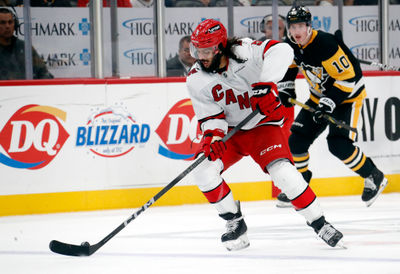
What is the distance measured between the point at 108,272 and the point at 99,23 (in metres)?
2.45

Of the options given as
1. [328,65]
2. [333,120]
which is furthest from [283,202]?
[328,65]

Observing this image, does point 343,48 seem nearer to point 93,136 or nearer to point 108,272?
point 93,136

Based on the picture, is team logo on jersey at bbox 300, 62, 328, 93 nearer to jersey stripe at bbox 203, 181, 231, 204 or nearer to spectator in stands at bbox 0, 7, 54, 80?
jersey stripe at bbox 203, 181, 231, 204

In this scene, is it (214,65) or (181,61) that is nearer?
(214,65)

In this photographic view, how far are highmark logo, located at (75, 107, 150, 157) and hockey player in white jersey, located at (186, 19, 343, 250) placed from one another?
167cm

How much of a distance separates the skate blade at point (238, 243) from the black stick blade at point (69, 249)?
0.62 metres

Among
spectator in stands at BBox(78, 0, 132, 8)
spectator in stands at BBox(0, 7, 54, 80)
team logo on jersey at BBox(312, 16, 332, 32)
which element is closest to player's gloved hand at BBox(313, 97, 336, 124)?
team logo on jersey at BBox(312, 16, 332, 32)

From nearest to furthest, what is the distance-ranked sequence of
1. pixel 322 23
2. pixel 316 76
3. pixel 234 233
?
pixel 234 233, pixel 316 76, pixel 322 23

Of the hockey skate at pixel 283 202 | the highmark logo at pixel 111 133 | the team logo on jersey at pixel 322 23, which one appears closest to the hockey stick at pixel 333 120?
the hockey skate at pixel 283 202

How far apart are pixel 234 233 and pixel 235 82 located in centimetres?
68

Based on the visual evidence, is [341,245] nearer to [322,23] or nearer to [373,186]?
[373,186]

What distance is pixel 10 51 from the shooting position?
5.02 meters

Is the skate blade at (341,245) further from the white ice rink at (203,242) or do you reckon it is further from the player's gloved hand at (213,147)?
the player's gloved hand at (213,147)

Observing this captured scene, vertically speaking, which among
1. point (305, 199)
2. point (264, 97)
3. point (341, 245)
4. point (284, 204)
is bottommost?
point (284, 204)
